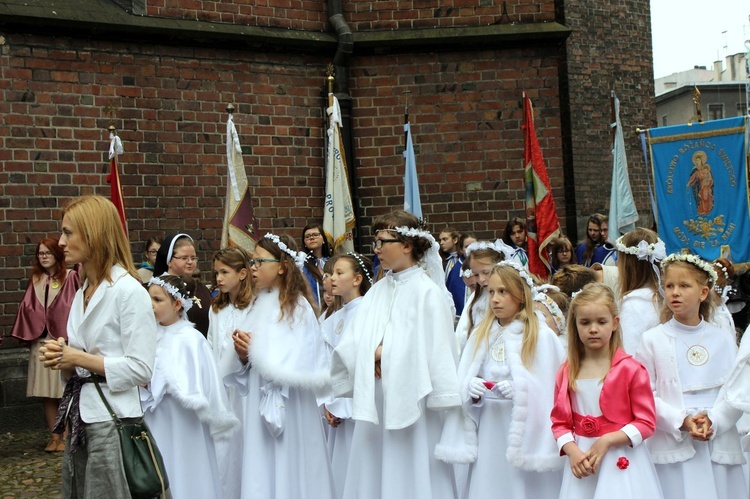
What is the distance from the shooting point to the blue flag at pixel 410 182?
35.8 ft

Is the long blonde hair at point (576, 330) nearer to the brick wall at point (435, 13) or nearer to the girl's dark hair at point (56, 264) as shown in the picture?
the girl's dark hair at point (56, 264)

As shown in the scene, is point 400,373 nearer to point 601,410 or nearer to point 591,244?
point 601,410

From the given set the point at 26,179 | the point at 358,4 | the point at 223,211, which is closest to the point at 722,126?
the point at 358,4

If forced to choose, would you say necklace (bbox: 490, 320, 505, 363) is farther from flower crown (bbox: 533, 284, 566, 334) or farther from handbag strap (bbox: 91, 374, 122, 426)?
handbag strap (bbox: 91, 374, 122, 426)

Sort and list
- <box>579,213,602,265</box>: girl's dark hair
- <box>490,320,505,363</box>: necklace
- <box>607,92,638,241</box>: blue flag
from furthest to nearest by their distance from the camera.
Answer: <box>607,92,638,241</box>: blue flag < <box>579,213,602,265</box>: girl's dark hair < <box>490,320,505,363</box>: necklace

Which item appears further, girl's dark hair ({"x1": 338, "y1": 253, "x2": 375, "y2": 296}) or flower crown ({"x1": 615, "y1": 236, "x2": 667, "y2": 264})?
girl's dark hair ({"x1": 338, "y1": 253, "x2": 375, "y2": 296})

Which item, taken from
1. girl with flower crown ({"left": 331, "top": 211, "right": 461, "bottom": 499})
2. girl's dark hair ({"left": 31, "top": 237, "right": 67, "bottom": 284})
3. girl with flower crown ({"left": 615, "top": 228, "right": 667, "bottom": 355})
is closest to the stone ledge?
girl's dark hair ({"left": 31, "top": 237, "right": 67, "bottom": 284})

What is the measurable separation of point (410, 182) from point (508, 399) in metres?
5.69

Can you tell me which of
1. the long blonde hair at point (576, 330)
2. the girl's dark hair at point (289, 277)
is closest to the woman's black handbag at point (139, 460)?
the long blonde hair at point (576, 330)

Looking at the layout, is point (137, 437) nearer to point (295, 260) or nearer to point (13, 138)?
point (295, 260)

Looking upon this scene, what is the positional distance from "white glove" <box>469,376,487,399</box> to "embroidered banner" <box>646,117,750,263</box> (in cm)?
554

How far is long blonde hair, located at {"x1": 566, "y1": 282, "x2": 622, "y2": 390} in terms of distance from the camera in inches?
196

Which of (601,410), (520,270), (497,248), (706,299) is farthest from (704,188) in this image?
(601,410)

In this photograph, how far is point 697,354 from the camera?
5344 millimetres
